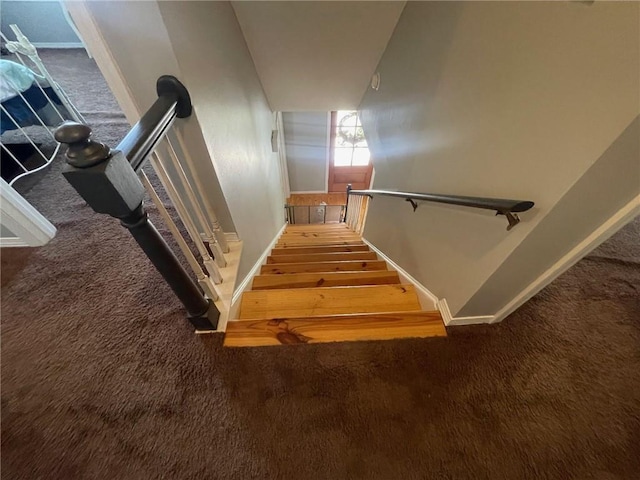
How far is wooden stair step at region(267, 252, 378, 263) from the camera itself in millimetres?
2445

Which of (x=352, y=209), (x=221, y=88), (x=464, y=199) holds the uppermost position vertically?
(x=221, y=88)

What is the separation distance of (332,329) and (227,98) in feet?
4.15

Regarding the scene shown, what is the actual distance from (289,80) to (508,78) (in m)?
2.16

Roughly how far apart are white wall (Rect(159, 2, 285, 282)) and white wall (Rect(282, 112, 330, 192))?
224cm

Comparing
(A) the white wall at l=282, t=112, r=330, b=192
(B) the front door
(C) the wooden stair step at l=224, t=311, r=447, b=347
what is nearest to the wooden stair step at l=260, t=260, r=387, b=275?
(C) the wooden stair step at l=224, t=311, r=447, b=347

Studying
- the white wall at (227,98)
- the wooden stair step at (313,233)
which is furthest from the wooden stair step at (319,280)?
the wooden stair step at (313,233)

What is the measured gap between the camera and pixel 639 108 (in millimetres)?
506

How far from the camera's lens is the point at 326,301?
1.47 meters

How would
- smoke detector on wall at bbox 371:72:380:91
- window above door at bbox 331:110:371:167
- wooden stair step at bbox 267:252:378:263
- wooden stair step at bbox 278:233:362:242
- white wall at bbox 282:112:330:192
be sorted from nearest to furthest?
smoke detector on wall at bbox 371:72:380:91 → wooden stair step at bbox 267:252:378:263 → wooden stair step at bbox 278:233:362:242 → white wall at bbox 282:112:330:192 → window above door at bbox 331:110:371:167

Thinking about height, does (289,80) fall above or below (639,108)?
below

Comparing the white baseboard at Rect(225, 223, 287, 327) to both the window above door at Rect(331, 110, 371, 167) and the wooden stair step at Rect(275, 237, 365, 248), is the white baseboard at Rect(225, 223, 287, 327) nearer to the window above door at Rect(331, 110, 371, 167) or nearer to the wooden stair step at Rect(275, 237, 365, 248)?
the wooden stair step at Rect(275, 237, 365, 248)

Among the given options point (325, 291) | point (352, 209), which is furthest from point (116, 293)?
point (352, 209)

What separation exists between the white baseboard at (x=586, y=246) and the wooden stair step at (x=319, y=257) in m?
1.52

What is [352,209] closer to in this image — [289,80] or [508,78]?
[289,80]
